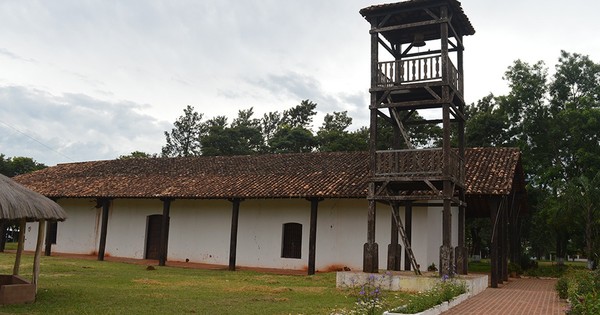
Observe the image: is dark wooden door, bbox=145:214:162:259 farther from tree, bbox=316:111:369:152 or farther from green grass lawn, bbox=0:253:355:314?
tree, bbox=316:111:369:152

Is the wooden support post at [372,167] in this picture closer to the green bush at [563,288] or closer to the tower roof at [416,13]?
the tower roof at [416,13]

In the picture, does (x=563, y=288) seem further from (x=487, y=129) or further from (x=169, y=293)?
(x=487, y=129)

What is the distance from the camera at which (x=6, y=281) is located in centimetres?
1084

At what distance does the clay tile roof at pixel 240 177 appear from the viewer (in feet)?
62.4

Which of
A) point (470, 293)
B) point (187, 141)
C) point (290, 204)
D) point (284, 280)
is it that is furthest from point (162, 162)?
point (187, 141)

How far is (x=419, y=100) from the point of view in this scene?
621 inches

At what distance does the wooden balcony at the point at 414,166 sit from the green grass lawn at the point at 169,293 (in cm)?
339

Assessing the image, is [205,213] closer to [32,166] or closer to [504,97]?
[504,97]

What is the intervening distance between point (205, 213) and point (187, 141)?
3683cm

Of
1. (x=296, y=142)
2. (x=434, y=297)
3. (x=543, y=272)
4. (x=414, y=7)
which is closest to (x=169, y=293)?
(x=434, y=297)

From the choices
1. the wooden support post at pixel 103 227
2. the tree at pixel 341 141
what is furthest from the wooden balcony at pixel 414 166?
the tree at pixel 341 141

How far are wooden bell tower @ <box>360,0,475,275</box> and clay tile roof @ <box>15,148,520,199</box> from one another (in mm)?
2862

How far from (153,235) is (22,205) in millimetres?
14281

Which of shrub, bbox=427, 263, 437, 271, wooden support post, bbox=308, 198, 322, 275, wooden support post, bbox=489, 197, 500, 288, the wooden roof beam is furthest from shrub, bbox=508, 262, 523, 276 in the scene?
the wooden roof beam
